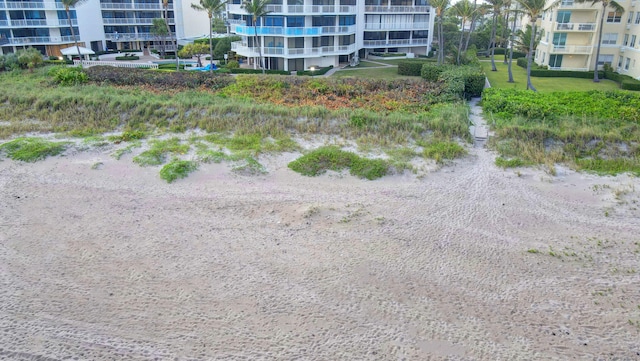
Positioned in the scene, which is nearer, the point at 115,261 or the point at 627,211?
the point at 115,261

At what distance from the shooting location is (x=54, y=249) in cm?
1411

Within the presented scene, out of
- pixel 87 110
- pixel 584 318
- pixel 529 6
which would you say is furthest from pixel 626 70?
pixel 87 110

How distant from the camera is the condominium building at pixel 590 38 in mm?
43031

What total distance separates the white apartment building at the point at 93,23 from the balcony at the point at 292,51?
19531 mm

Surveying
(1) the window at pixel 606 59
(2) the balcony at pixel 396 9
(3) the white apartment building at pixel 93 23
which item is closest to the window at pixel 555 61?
(1) the window at pixel 606 59

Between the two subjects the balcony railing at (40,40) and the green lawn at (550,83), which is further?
the balcony railing at (40,40)

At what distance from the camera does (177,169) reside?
19359 millimetres

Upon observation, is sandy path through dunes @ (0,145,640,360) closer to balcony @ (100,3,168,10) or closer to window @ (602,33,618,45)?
window @ (602,33,618,45)

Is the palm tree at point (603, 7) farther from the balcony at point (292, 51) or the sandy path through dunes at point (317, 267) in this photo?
the sandy path through dunes at point (317, 267)

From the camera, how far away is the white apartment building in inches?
2096

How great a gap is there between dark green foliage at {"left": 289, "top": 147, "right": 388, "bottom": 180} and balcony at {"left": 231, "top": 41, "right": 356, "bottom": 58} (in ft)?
92.4

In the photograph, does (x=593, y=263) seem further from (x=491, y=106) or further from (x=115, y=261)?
(x=491, y=106)

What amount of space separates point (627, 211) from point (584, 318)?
700cm

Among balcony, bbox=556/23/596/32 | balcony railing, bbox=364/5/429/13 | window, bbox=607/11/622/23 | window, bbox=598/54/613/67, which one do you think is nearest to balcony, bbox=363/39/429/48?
balcony railing, bbox=364/5/429/13
